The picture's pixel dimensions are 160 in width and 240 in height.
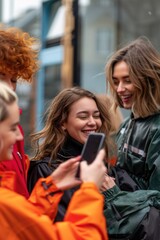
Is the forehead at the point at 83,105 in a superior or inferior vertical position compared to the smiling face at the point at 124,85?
inferior

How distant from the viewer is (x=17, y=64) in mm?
2621

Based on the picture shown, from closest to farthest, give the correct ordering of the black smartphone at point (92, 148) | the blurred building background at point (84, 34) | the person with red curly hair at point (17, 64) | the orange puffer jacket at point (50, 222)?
1. the orange puffer jacket at point (50, 222)
2. the black smartphone at point (92, 148)
3. the person with red curly hair at point (17, 64)
4. the blurred building background at point (84, 34)

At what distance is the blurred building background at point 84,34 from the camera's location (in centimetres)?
741

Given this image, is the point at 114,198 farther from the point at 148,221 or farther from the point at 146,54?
the point at 146,54

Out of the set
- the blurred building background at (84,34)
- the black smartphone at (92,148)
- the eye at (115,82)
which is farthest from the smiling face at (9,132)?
the blurred building background at (84,34)

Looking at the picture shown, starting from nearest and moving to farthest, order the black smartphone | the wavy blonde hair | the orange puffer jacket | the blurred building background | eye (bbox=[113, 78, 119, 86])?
the orange puffer jacket, the black smartphone, the wavy blonde hair, eye (bbox=[113, 78, 119, 86]), the blurred building background

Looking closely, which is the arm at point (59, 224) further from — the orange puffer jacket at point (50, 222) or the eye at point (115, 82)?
the eye at point (115, 82)

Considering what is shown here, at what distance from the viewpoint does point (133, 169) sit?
2.93 meters

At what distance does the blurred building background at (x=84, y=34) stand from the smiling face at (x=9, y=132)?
514 cm

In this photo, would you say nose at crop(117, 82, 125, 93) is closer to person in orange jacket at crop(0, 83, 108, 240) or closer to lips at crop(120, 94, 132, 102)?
lips at crop(120, 94, 132, 102)

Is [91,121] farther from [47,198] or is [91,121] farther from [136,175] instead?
[47,198]

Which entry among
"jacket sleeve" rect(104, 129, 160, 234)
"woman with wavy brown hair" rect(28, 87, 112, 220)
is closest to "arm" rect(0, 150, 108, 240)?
"jacket sleeve" rect(104, 129, 160, 234)

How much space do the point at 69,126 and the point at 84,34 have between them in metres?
5.34

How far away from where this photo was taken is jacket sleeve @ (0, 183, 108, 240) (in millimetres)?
1885
